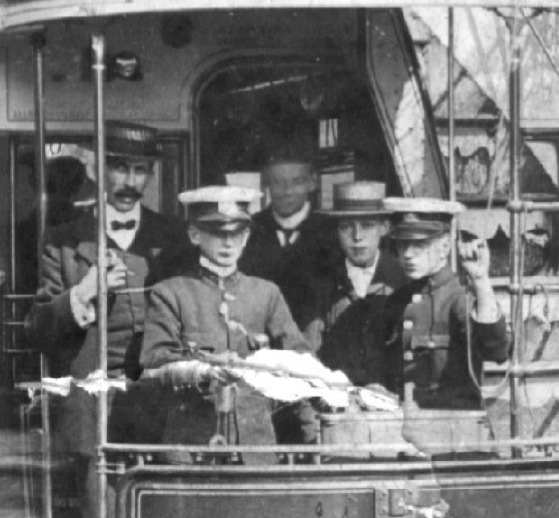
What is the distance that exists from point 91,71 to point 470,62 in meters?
1.49

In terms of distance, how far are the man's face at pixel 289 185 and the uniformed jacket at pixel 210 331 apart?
31cm

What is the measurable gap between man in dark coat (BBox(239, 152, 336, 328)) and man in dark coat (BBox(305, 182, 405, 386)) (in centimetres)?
5

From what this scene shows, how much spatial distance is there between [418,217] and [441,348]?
52cm

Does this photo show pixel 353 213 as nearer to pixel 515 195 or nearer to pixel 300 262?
pixel 300 262

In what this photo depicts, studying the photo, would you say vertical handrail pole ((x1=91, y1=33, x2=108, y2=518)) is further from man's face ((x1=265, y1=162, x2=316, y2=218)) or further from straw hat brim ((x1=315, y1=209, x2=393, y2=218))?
straw hat brim ((x1=315, y1=209, x2=393, y2=218))

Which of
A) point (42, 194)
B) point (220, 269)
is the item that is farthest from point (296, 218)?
point (42, 194)

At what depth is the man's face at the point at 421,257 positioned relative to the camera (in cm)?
1011

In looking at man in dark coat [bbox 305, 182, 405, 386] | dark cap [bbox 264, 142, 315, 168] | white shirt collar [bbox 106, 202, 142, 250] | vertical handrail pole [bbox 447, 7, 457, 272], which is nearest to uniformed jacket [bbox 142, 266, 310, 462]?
man in dark coat [bbox 305, 182, 405, 386]

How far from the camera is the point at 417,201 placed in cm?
1009

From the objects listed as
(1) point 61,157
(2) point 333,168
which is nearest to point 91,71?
(1) point 61,157

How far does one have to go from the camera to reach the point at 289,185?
10125mm

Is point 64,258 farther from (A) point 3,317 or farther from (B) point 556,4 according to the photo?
(B) point 556,4

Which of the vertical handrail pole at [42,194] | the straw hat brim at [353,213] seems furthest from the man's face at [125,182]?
the straw hat brim at [353,213]

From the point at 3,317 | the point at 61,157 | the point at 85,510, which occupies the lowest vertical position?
the point at 85,510
